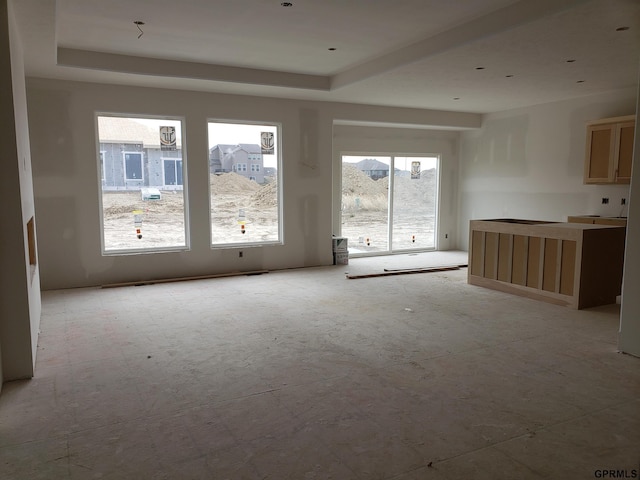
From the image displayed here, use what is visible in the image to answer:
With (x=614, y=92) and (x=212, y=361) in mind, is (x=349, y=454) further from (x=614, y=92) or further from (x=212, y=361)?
(x=614, y=92)

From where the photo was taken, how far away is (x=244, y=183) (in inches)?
320

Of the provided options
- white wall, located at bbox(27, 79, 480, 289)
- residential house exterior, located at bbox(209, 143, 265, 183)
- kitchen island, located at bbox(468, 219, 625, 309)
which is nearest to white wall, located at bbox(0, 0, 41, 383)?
white wall, located at bbox(27, 79, 480, 289)

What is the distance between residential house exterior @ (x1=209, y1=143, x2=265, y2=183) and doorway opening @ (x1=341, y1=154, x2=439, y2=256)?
1.99m

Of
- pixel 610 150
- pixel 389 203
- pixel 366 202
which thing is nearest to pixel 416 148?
pixel 389 203

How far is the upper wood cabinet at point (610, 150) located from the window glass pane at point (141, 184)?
21.3ft

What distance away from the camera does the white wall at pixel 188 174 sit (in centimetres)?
655

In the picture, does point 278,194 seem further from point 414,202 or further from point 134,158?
point 414,202

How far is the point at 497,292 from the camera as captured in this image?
655 centimetres

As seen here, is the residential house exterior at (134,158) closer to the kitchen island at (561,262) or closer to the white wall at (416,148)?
the white wall at (416,148)

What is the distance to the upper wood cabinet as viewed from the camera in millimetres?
6824

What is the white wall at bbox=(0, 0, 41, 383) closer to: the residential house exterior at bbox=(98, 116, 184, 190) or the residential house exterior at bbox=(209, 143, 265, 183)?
the residential house exterior at bbox=(98, 116, 184, 190)

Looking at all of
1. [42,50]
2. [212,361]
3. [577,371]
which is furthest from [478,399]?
[42,50]

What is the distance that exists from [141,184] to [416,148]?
575 cm

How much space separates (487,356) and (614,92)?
5611 millimetres
